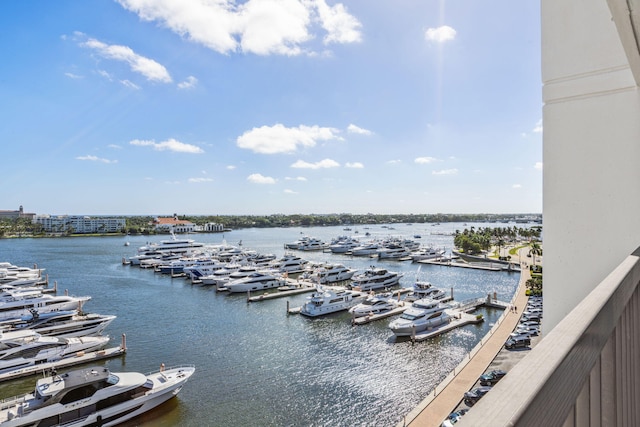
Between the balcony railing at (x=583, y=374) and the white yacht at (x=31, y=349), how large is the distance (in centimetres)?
1695

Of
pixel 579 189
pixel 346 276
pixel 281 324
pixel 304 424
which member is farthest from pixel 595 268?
pixel 346 276

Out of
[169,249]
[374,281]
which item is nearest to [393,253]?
[374,281]

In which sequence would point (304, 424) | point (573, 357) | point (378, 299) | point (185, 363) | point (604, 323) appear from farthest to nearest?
point (378, 299)
point (185, 363)
point (304, 424)
point (604, 323)
point (573, 357)

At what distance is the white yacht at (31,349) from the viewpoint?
13.0 meters

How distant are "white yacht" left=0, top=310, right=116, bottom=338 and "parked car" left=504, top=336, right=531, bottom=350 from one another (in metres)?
16.4

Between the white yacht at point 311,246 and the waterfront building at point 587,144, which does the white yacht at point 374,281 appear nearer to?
the waterfront building at point 587,144

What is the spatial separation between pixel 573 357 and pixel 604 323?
249mm

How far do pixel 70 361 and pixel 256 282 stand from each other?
1281 cm

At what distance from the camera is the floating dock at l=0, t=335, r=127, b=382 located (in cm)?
1264

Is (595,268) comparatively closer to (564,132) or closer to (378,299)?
(564,132)

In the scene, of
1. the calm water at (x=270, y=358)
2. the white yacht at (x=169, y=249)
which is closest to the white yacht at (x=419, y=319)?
the calm water at (x=270, y=358)

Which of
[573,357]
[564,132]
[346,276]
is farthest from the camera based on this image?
[346,276]

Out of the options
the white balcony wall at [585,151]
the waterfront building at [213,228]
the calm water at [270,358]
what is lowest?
the calm water at [270,358]

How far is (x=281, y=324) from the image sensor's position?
18062 mm
